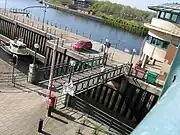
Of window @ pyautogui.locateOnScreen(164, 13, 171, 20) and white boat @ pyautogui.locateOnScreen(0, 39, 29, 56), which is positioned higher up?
window @ pyautogui.locateOnScreen(164, 13, 171, 20)

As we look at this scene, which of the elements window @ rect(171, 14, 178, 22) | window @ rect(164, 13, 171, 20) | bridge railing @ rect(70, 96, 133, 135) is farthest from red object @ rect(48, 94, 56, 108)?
window @ rect(164, 13, 171, 20)

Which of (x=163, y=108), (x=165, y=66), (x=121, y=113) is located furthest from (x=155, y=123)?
(x=121, y=113)

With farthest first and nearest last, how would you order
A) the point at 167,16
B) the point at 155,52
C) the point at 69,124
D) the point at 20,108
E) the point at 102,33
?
the point at 102,33
the point at 155,52
the point at 167,16
the point at 20,108
the point at 69,124

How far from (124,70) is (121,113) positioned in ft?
14.8

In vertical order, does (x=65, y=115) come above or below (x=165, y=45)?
below

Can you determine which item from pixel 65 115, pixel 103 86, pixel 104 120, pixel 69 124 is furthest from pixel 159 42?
pixel 69 124

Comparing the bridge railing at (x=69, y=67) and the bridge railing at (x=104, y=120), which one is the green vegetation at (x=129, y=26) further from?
the bridge railing at (x=104, y=120)

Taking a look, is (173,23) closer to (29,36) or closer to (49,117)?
(49,117)

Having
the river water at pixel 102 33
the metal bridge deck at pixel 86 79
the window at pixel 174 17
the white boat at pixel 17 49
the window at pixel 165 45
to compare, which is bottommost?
the river water at pixel 102 33

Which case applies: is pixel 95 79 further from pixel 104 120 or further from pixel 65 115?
pixel 65 115

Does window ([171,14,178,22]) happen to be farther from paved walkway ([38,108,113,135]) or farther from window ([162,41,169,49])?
paved walkway ([38,108,113,135])

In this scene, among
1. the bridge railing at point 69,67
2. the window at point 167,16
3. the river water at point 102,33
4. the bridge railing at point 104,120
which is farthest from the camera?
the river water at point 102,33

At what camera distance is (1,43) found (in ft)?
130

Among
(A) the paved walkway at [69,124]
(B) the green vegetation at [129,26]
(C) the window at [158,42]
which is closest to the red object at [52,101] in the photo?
(A) the paved walkway at [69,124]
